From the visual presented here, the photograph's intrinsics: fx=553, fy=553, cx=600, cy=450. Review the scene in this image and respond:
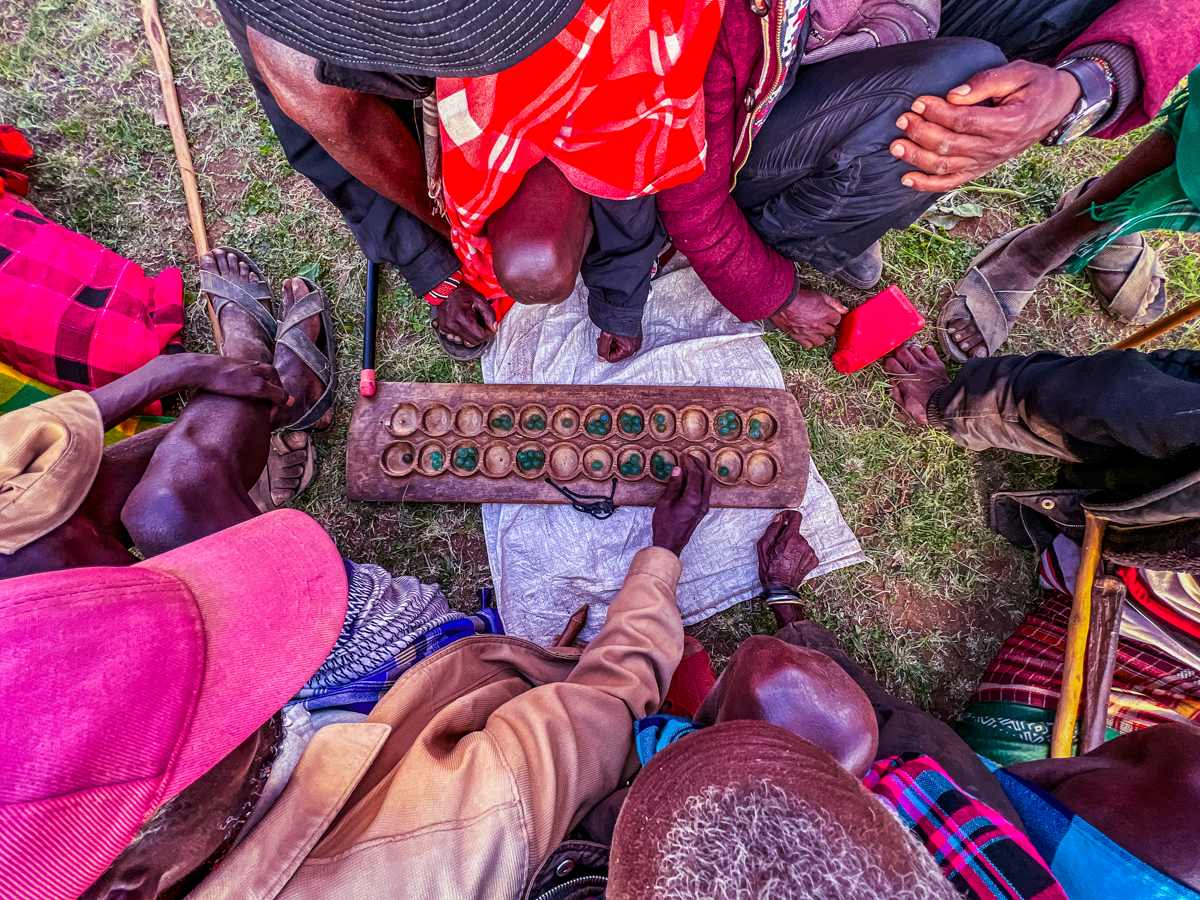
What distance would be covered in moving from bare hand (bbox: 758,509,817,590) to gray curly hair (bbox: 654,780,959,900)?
3.90ft

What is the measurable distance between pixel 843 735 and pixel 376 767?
0.84 metres

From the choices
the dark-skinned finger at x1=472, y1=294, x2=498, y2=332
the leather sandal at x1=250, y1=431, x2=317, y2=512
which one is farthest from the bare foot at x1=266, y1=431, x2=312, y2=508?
the dark-skinned finger at x1=472, y1=294, x2=498, y2=332

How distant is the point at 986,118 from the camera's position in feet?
4.10

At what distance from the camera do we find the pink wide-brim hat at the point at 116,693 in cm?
58

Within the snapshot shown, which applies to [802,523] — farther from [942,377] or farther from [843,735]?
[843,735]

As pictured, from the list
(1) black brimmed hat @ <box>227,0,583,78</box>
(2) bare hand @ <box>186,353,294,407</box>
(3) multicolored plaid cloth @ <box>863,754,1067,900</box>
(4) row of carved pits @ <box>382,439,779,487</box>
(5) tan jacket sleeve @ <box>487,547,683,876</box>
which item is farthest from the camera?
(4) row of carved pits @ <box>382,439,779,487</box>

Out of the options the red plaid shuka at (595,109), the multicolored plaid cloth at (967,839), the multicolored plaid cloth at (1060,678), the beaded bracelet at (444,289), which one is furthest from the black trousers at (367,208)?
the multicolored plaid cloth at (1060,678)

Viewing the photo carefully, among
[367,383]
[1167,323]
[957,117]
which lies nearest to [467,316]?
[367,383]

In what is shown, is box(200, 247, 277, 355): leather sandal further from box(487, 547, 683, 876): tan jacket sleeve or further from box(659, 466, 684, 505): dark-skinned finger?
box(487, 547, 683, 876): tan jacket sleeve

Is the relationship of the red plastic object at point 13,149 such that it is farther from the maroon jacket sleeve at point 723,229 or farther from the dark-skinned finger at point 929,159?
the dark-skinned finger at point 929,159

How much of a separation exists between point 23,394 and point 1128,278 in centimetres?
362

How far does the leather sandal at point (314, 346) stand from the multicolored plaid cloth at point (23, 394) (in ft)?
1.37

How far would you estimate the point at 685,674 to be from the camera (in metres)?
1.59

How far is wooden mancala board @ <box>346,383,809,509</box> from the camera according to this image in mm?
1824
